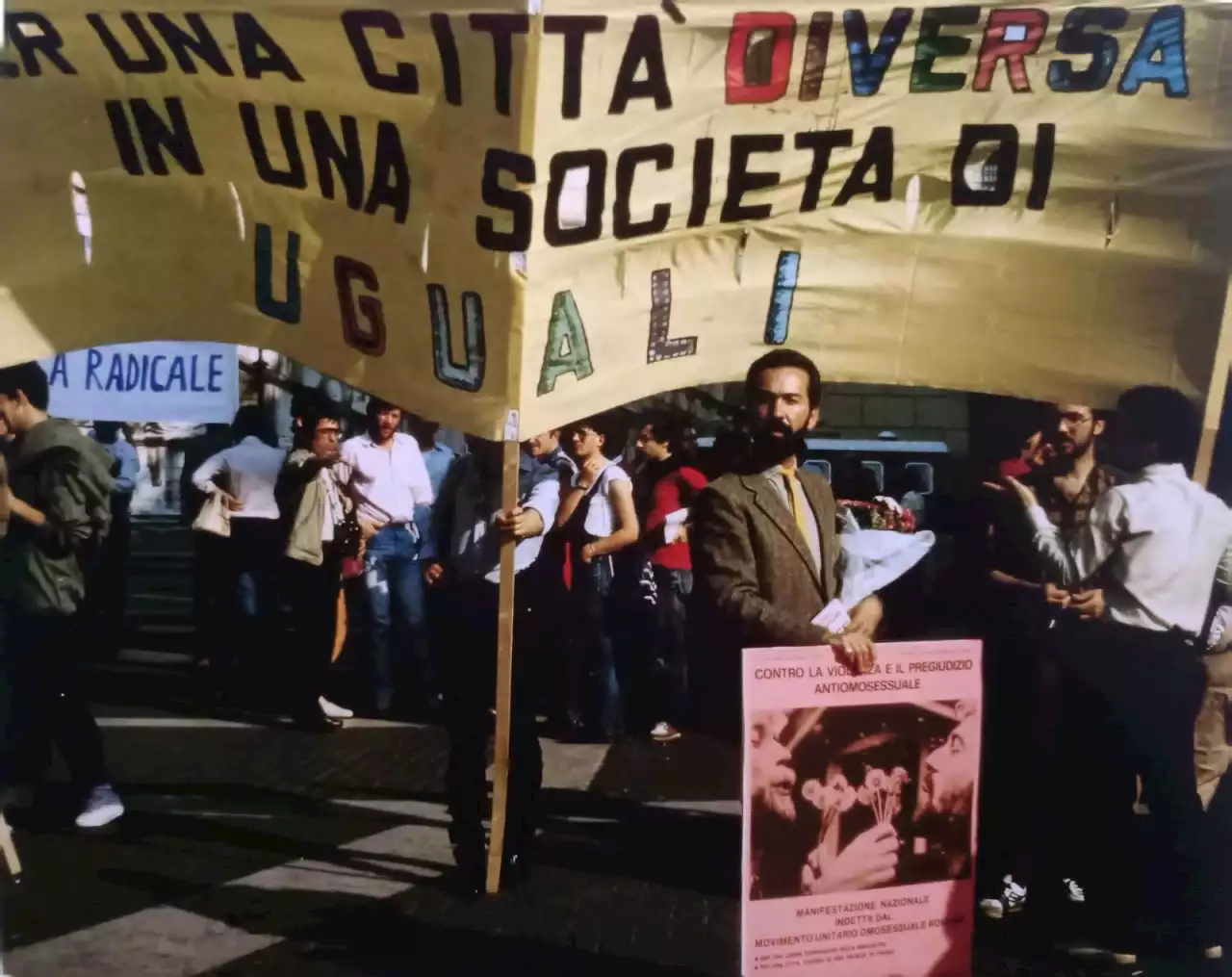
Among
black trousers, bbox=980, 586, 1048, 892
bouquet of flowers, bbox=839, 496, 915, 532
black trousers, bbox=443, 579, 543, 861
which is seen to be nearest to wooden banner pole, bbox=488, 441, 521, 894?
black trousers, bbox=443, 579, 543, 861

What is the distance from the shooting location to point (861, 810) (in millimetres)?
4582

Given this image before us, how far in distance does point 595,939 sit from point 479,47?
9.33 feet

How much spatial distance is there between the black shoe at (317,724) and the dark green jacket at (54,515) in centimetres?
86

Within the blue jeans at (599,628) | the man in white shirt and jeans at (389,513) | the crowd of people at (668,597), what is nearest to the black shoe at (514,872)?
the crowd of people at (668,597)

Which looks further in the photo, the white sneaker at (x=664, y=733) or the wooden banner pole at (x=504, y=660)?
the white sneaker at (x=664, y=733)

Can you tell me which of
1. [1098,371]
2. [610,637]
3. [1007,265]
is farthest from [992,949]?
[1007,265]

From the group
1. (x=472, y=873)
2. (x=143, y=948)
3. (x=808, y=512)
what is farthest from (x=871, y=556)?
(x=143, y=948)

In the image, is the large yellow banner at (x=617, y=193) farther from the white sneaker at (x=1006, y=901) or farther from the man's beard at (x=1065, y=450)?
the white sneaker at (x=1006, y=901)

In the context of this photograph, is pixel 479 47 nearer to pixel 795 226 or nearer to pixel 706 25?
pixel 706 25

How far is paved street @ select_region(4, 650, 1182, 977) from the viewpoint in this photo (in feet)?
14.7

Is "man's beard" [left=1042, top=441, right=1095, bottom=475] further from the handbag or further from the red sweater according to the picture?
the handbag

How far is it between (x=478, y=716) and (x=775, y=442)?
4.41ft

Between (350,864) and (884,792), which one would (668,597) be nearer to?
(884,792)

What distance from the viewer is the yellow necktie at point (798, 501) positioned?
15.2 ft
